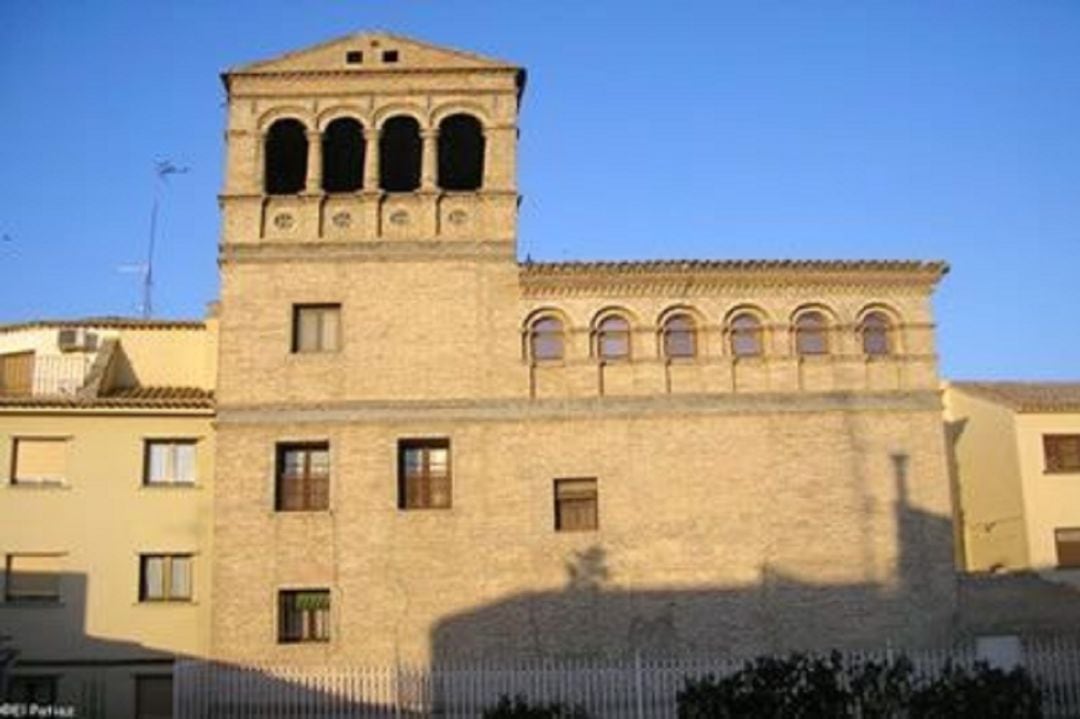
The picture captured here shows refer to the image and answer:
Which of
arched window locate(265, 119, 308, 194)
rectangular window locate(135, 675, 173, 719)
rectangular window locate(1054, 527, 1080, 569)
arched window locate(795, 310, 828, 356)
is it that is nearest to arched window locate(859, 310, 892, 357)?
arched window locate(795, 310, 828, 356)

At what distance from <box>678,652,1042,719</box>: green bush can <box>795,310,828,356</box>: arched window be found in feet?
45.8

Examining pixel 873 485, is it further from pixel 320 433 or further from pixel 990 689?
pixel 990 689

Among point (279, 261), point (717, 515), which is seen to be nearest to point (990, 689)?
point (717, 515)

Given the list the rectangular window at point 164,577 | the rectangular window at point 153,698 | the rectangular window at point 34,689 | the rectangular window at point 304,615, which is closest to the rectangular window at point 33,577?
the rectangular window at point 34,689

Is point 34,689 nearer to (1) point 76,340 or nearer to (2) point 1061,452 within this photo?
(1) point 76,340

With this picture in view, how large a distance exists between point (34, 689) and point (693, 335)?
1568 centimetres

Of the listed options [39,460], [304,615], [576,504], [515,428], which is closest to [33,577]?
[39,460]

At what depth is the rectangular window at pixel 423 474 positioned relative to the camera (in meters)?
28.7

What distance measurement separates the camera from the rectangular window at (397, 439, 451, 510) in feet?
94.3

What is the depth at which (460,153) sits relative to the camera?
109 ft

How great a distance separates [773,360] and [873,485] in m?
3.34

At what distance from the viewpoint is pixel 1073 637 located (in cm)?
2892

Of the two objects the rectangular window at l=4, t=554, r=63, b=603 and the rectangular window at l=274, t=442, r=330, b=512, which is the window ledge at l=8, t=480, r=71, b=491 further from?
the rectangular window at l=274, t=442, r=330, b=512

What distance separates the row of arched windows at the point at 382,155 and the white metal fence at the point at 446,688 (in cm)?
1083
